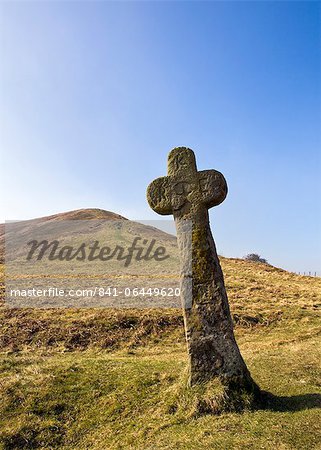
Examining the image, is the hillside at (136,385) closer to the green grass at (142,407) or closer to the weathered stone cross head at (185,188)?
the green grass at (142,407)

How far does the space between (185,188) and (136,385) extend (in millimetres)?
5066

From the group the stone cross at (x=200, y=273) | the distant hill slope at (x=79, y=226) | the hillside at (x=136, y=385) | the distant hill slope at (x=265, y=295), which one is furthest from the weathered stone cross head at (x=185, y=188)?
the distant hill slope at (x=79, y=226)

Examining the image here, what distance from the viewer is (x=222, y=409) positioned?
6469mm

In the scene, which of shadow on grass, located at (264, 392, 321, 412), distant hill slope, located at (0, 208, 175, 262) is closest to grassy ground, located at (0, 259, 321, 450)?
shadow on grass, located at (264, 392, 321, 412)

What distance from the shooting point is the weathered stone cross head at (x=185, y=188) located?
7676mm

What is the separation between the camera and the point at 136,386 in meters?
8.45

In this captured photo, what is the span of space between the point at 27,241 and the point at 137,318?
4653cm

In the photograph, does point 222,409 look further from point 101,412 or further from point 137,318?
point 137,318

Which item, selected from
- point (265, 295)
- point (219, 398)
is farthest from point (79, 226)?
point (219, 398)

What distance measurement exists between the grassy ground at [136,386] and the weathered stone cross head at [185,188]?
3.94 metres

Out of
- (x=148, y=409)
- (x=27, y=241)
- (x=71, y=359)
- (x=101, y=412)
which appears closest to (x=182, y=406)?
(x=148, y=409)

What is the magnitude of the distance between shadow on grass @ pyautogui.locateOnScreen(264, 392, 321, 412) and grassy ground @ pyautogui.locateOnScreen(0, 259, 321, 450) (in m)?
0.02

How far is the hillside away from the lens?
5938 millimetres

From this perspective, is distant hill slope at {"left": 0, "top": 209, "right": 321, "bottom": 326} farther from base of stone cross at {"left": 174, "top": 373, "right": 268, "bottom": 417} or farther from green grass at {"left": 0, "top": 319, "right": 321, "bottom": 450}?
base of stone cross at {"left": 174, "top": 373, "right": 268, "bottom": 417}
